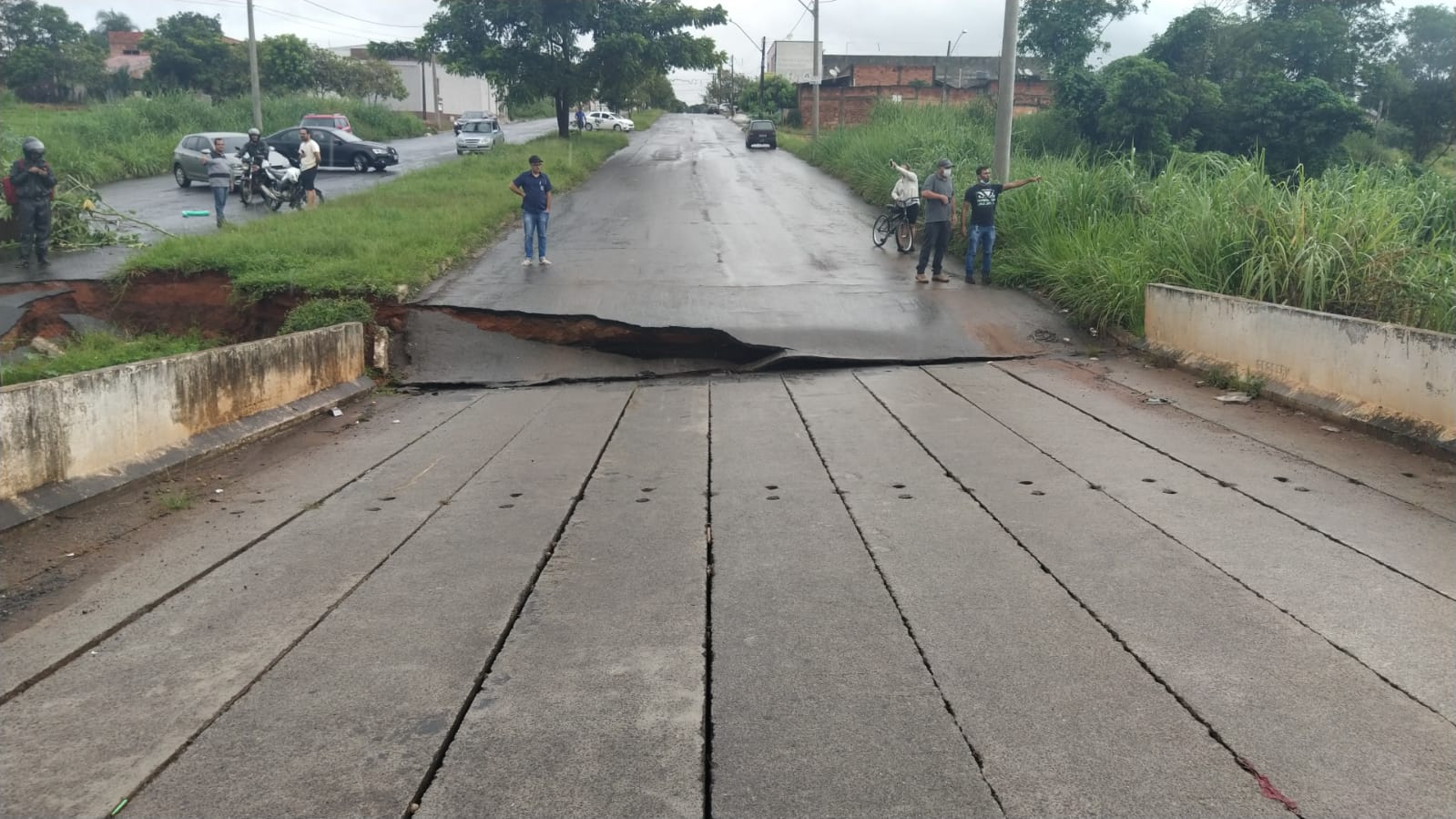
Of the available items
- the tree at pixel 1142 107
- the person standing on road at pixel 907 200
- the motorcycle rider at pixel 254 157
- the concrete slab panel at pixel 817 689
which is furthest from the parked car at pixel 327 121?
the concrete slab panel at pixel 817 689

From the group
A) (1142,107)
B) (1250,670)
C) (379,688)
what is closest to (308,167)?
(379,688)

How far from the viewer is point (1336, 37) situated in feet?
110

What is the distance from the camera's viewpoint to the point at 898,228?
17.8 metres

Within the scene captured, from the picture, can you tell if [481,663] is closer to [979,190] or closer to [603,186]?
[979,190]

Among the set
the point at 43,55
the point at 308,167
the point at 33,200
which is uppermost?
the point at 43,55

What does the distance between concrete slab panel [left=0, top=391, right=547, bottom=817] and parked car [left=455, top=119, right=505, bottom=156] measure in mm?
30096

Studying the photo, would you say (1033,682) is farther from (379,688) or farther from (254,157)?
(254,157)

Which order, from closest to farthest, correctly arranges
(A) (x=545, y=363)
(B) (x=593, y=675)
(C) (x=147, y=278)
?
(B) (x=593, y=675) < (A) (x=545, y=363) < (C) (x=147, y=278)

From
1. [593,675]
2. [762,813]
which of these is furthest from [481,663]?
[762,813]

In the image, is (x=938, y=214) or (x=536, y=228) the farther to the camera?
(x=536, y=228)

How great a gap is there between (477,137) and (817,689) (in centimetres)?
3539

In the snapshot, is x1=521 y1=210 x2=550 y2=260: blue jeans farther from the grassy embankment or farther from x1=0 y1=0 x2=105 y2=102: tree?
x1=0 y1=0 x2=105 y2=102: tree

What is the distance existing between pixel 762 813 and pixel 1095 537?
10.5 ft

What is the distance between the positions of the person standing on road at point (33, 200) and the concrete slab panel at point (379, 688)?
37.2 ft
